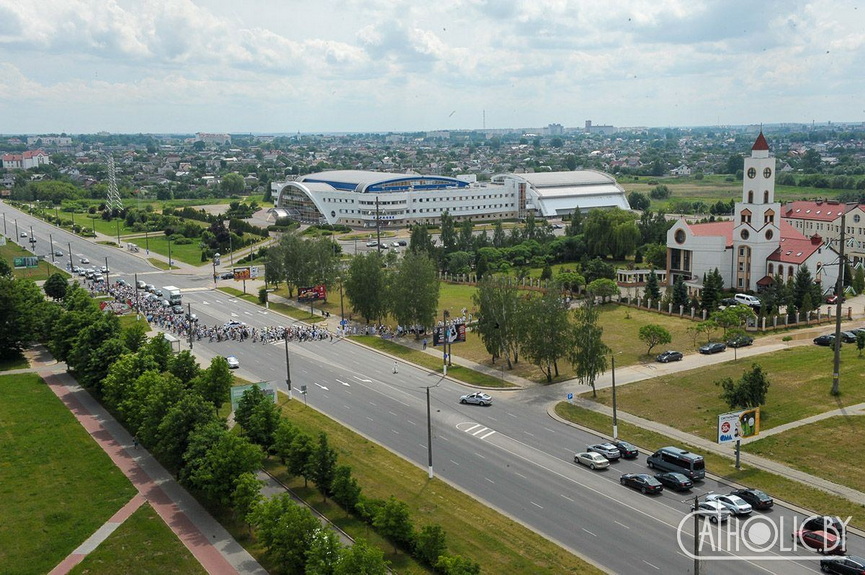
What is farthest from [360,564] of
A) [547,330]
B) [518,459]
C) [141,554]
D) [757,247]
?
[757,247]

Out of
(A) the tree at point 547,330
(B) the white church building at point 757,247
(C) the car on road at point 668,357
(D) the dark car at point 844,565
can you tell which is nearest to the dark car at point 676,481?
(D) the dark car at point 844,565

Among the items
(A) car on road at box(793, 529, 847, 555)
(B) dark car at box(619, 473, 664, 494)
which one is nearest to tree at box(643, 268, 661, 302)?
(B) dark car at box(619, 473, 664, 494)

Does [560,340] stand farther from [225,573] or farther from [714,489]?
[225,573]

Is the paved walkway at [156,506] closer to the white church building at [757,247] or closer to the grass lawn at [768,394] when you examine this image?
the grass lawn at [768,394]

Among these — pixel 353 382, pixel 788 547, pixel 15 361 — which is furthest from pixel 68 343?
pixel 788 547

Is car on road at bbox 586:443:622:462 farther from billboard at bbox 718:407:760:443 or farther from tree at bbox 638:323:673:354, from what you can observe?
tree at bbox 638:323:673:354

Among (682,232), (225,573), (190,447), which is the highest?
(682,232)

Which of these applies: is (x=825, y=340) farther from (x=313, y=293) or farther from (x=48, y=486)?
(x=48, y=486)
